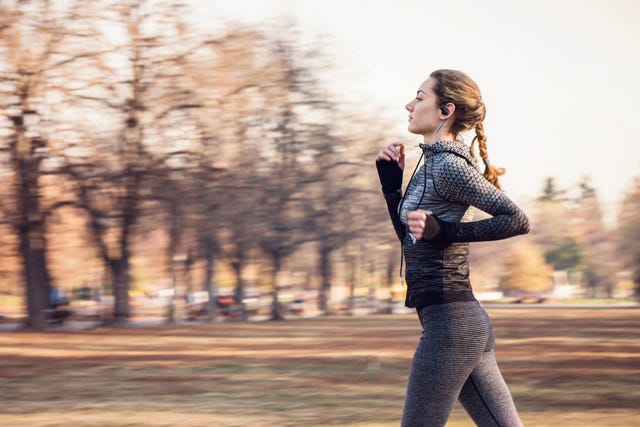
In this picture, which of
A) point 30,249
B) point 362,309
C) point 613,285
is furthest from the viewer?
point 613,285

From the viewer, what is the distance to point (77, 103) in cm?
2627

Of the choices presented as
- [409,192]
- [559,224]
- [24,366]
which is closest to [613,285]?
[559,224]

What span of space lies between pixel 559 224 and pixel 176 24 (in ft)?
303

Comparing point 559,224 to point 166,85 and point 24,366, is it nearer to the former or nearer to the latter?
point 166,85

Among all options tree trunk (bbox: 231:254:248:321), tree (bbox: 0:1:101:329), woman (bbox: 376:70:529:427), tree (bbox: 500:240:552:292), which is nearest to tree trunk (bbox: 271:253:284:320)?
tree trunk (bbox: 231:254:248:321)

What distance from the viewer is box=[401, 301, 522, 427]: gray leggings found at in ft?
10.4

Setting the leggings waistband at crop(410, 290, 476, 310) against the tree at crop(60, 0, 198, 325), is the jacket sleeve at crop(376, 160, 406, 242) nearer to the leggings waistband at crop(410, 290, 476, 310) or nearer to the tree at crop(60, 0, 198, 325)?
the leggings waistband at crop(410, 290, 476, 310)

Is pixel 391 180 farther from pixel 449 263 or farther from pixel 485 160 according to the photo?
pixel 449 263

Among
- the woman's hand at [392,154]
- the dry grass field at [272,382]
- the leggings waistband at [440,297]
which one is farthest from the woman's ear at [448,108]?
the dry grass field at [272,382]

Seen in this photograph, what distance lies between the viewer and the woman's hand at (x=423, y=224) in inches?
120

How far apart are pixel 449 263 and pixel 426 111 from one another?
58cm

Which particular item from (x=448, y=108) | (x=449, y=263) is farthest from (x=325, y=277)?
(x=449, y=263)

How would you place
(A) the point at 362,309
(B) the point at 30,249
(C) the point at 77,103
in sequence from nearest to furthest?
(C) the point at 77,103 → (B) the point at 30,249 → (A) the point at 362,309

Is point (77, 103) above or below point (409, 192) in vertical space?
above
